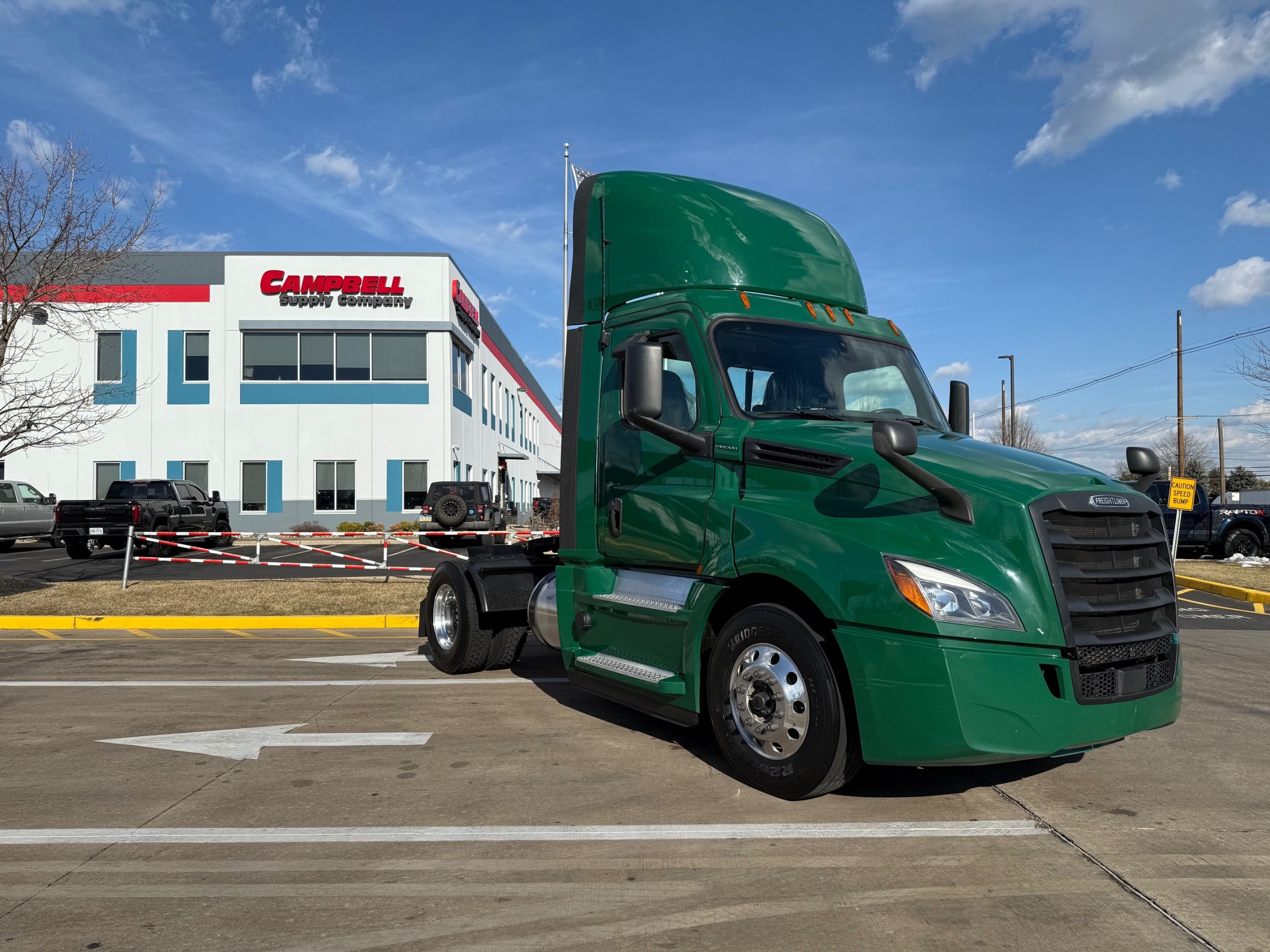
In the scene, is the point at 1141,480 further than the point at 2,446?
No

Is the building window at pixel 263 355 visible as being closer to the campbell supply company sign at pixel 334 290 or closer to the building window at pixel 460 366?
the campbell supply company sign at pixel 334 290

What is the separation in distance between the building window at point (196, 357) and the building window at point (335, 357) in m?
1.44

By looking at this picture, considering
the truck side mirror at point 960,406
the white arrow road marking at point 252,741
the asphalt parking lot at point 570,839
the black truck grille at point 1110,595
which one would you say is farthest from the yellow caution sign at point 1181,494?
the white arrow road marking at point 252,741

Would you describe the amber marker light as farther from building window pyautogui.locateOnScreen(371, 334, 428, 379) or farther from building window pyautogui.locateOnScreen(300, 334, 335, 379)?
building window pyautogui.locateOnScreen(300, 334, 335, 379)

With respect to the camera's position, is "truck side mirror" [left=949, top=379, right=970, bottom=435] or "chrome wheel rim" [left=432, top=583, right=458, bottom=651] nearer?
"truck side mirror" [left=949, top=379, right=970, bottom=435]

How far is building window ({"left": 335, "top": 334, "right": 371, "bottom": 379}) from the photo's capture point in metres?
35.4

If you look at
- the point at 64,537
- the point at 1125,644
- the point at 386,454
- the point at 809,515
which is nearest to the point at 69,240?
the point at 64,537

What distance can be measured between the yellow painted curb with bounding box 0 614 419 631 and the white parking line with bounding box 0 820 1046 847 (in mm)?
7081

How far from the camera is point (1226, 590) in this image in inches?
647

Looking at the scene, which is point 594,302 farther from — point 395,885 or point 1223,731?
point 1223,731

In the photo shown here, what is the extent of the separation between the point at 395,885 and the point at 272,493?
33965 millimetres

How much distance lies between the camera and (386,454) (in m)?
35.4

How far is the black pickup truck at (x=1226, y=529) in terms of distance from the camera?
23922mm

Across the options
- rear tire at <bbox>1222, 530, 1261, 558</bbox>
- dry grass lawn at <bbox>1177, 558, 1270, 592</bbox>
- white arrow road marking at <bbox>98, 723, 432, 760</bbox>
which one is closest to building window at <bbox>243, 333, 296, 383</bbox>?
dry grass lawn at <bbox>1177, 558, 1270, 592</bbox>
